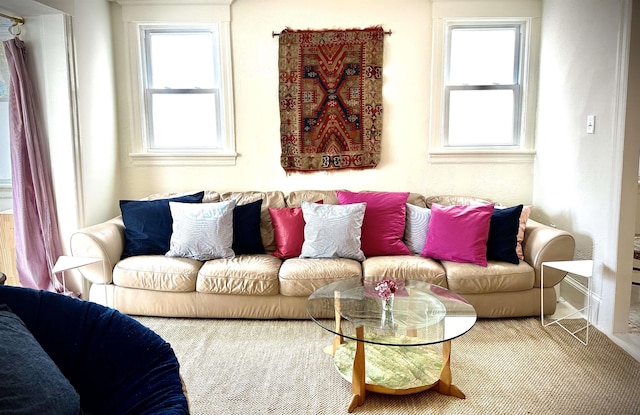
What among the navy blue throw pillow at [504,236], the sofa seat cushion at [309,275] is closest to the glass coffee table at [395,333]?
the sofa seat cushion at [309,275]

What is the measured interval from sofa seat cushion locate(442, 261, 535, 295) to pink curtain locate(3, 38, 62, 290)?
2759mm

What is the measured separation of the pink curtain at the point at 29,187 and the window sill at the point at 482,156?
290 cm

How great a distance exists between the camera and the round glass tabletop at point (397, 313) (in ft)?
7.72

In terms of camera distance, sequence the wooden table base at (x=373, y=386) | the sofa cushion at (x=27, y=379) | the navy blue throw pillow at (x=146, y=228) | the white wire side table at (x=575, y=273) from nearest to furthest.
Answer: the sofa cushion at (x=27, y=379), the wooden table base at (x=373, y=386), the white wire side table at (x=575, y=273), the navy blue throw pillow at (x=146, y=228)

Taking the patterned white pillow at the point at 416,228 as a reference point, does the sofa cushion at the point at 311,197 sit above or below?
above

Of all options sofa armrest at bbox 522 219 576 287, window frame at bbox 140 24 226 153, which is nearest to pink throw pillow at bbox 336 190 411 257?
sofa armrest at bbox 522 219 576 287

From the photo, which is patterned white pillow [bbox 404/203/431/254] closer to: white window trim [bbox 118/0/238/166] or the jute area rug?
the jute area rug

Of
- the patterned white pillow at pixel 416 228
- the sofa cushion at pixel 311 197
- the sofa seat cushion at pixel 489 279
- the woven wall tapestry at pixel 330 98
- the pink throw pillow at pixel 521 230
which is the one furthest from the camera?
the woven wall tapestry at pixel 330 98

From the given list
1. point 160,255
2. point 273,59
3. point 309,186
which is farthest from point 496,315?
point 273,59

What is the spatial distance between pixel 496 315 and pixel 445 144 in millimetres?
1516

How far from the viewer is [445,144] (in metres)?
4.23

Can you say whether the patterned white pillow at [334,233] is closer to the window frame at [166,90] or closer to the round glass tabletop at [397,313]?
the round glass tabletop at [397,313]

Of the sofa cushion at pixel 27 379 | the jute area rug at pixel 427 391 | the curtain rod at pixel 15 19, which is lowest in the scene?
the jute area rug at pixel 427 391

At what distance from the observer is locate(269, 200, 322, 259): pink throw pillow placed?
11.9 ft
